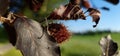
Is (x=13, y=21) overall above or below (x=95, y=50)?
above

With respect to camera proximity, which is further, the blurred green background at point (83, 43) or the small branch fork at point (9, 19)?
the blurred green background at point (83, 43)

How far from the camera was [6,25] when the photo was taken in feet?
2.48

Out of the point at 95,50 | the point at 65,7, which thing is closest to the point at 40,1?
the point at 65,7

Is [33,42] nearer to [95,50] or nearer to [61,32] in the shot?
[61,32]

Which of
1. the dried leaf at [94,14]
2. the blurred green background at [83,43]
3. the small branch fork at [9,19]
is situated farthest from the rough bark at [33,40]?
the blurred green background at [83,43]

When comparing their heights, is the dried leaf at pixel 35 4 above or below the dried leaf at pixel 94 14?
above

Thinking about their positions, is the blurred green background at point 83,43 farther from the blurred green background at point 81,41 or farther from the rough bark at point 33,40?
the rough bark at point 33,40

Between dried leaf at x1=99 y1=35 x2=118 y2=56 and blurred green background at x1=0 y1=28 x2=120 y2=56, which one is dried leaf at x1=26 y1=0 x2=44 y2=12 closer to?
dried leaf at x1=99 y1=35 x2=118 y2=56

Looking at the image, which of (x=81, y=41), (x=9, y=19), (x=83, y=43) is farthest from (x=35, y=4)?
(x=81, y=41)

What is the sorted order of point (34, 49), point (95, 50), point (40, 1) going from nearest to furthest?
point (34, 49)
point (40, 1)
point (95, 50)

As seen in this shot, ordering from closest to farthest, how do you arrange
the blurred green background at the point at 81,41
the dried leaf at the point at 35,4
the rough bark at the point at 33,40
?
the rough bark at the point at 33,40 < the dried leaf at the point at 35,4 < the blurred green background at the point at 81,41

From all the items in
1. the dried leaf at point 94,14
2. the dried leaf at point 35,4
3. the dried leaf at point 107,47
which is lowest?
the dried leaf at point 107,47

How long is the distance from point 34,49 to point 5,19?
0.32ft

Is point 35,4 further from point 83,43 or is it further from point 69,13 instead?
point 83,43
